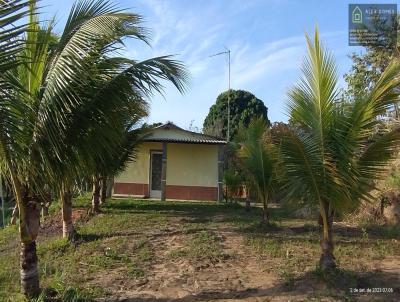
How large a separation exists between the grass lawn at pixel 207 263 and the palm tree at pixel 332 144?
80 cm

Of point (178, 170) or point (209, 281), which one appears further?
point (178, 170)

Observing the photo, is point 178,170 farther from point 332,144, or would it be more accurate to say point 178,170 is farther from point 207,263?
point 332,144

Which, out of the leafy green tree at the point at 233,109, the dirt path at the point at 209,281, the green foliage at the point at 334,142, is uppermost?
the leafy green tree at the point at 233,109

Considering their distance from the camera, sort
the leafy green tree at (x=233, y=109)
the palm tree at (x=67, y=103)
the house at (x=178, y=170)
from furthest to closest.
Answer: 1. the leafy green tree at (x=233, y=109)
2. the house at (x=178, y=170)
3. the palm tree at (x=67, y=103)

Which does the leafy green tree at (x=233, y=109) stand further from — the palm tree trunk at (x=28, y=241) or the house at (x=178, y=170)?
the palm tree trunk at (x=28, y=241)

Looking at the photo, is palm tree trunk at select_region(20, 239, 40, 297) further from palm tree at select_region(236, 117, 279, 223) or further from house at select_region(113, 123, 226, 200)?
house at select_region(113, 123, 226, 200)

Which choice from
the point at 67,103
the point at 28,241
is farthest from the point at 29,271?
the point at 67,103

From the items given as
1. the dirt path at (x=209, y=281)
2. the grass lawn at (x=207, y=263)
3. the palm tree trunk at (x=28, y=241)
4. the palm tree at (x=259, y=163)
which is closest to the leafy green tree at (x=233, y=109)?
the palm tree at (x=259, y=163)

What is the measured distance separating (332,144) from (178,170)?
1493 centimetres

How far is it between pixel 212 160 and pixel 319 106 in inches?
578

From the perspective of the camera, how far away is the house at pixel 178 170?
68.5 feet

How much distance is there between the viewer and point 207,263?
25.8 feet

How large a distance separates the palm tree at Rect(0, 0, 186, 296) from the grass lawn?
145 cm

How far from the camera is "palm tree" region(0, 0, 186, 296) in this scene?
5.59 meters
